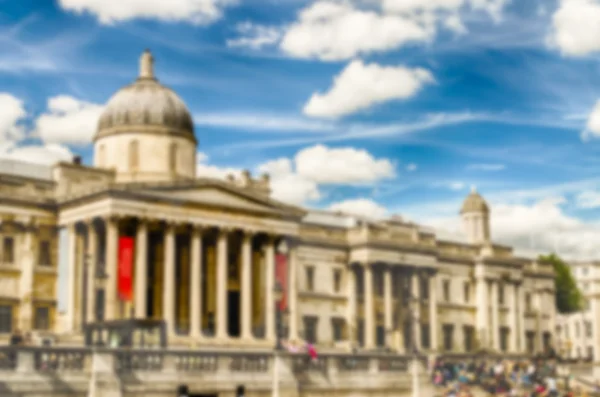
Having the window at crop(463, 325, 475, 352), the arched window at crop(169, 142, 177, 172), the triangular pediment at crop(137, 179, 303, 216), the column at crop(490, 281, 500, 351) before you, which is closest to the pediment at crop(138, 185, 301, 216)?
the triangular pediment at crop(137, 179, 303, 216)

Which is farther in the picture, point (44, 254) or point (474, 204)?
point (474, 204)

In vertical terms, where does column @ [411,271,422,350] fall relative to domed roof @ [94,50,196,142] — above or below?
below

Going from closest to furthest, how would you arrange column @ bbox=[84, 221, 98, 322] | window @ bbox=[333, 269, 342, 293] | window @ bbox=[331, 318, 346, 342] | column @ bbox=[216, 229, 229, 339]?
1. column @ bbox=[84, 221, 98, 322]
2. column @ bbox=[216, 229, 229, 339]
3. window @ bbox=[331, 318, 346, 342]
4. window @ bbox=[333, 269, 342, 293]

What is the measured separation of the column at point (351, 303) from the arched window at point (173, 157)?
18526 millimetres

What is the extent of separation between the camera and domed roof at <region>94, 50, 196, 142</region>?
64.0 metres

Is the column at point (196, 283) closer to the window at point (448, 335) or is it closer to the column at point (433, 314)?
the column at point (433, 314)

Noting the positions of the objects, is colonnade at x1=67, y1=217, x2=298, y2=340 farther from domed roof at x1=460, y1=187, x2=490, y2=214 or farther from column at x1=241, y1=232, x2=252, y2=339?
domed roof at x1=460, y1=187, x2=490, y2=214

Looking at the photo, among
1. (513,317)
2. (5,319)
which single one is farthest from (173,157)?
(513,317)

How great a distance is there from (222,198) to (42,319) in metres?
13.1

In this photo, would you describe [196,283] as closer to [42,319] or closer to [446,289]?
[42,319]

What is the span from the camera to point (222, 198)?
6116 centimetres

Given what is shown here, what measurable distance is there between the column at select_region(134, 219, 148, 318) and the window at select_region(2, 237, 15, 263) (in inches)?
292

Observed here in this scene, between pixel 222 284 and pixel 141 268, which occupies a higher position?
pixel 141 268

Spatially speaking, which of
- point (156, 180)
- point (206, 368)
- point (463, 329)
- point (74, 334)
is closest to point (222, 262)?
point (156, 180)
